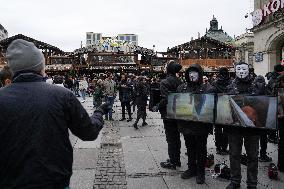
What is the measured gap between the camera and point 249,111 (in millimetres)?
4719

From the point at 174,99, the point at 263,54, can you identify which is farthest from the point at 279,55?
the point at 174,99

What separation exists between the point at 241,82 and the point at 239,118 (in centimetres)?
61

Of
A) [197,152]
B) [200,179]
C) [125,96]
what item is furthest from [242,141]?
[125,96]

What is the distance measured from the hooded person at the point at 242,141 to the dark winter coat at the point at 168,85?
4.36 feet

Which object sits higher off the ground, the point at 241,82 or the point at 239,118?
the point at 241,82

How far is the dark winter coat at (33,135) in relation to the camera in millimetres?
2305

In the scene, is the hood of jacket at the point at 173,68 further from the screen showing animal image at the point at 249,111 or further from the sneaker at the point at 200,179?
the sneaker at the point at 200,179

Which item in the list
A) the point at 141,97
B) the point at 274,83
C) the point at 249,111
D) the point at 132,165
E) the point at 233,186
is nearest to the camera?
the point at 249,111

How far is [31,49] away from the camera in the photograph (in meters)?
2.52

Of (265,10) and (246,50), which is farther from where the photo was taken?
(246,50)

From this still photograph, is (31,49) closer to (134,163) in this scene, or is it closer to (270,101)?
(270,101)

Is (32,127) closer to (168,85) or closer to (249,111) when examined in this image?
(249,111)

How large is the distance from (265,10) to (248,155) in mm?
19667

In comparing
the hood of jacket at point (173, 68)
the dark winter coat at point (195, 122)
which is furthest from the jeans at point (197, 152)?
the hood of jacket at point (173, 68)
